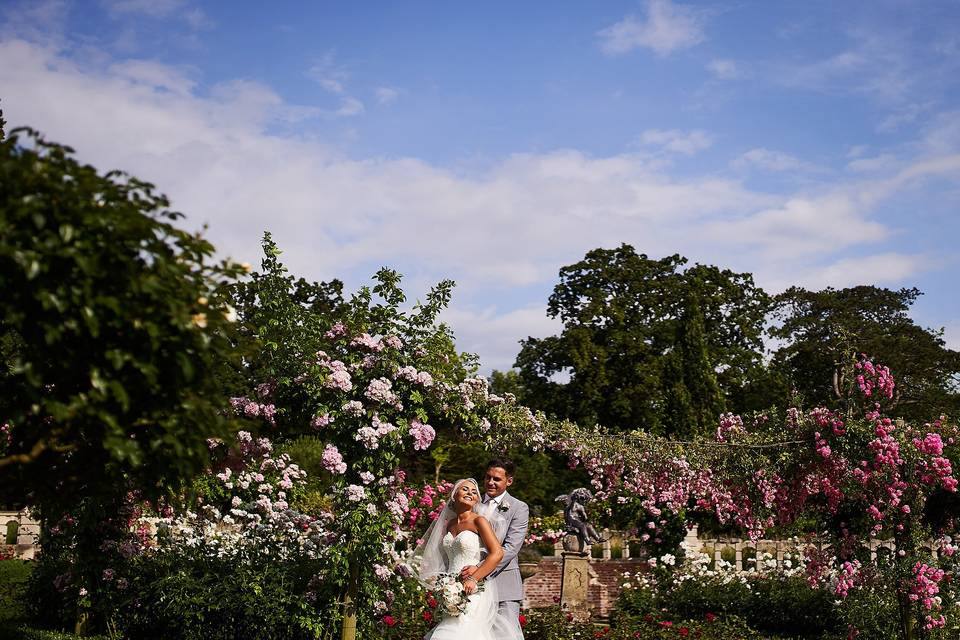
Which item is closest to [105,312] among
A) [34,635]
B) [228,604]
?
[228,604]

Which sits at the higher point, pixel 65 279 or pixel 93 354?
pixel 65 279

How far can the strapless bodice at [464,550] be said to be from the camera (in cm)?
768

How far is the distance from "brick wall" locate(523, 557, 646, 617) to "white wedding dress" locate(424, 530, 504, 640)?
8.66m

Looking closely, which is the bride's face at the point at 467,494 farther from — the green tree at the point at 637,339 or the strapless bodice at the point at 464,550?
the green tree at the point at 637,339

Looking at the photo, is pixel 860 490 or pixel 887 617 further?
pixel 887 617

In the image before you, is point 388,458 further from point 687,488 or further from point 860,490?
point 860,490

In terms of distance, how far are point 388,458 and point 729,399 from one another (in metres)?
27.6

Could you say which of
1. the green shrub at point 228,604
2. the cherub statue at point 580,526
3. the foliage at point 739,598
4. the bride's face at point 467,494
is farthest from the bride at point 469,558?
the foliage at point 739,598

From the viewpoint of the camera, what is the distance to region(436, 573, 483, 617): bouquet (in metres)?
7.44

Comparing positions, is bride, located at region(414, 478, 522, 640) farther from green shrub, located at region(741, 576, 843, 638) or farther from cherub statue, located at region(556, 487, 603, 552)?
green shrub, located at region(741, 576, 843, 638)

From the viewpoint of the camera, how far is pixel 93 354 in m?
4.77

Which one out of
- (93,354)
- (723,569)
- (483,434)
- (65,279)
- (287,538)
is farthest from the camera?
(723,569)

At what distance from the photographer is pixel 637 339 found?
34.4 m

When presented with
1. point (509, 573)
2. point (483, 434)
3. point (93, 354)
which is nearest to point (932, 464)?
point (483, 434)
